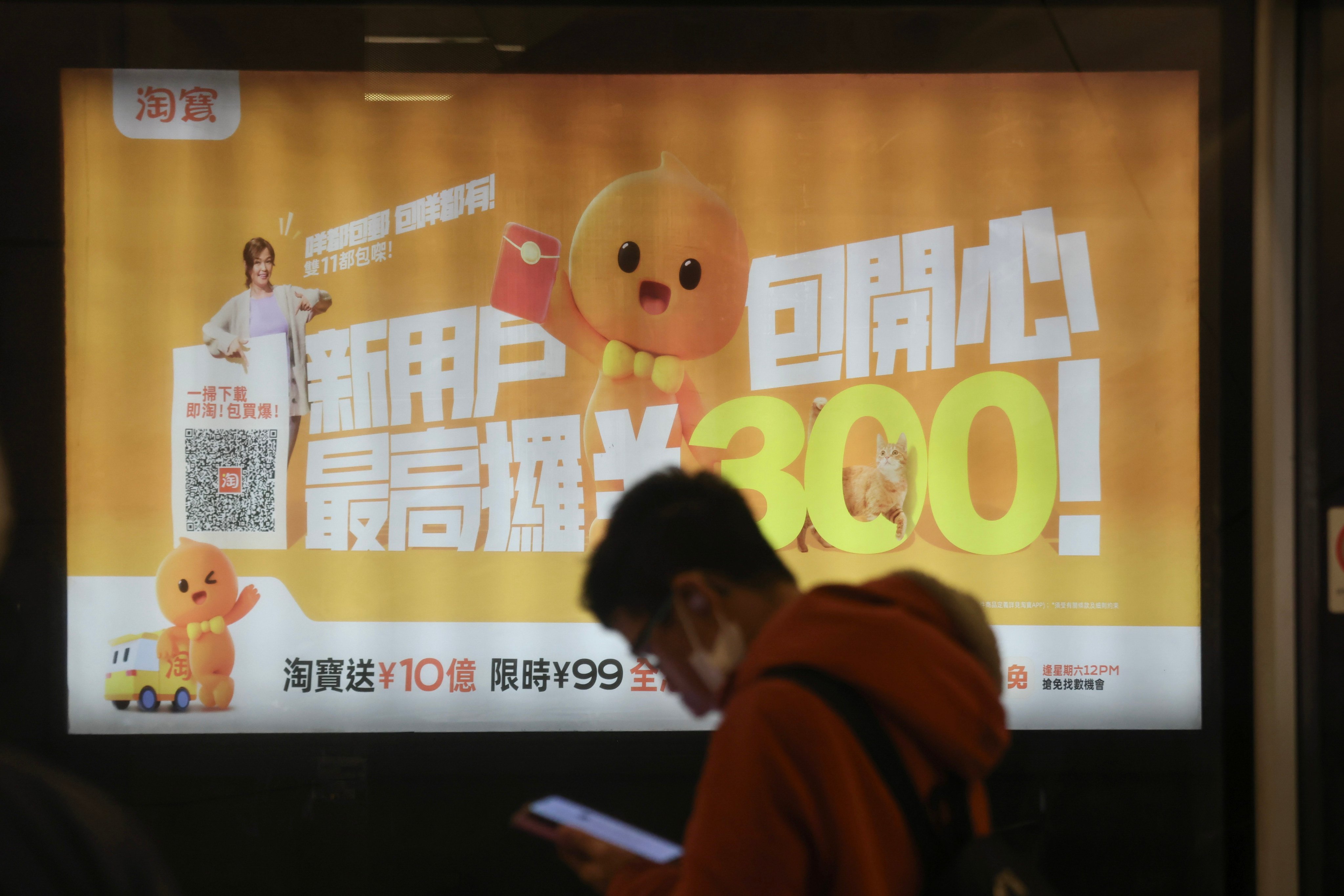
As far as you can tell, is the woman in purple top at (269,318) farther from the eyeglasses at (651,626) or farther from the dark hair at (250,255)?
the eyeglasses at (651,626)

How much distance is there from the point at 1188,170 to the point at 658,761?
7.92 feet

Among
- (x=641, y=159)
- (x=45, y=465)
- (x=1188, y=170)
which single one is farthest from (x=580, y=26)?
(x=45, y=465)

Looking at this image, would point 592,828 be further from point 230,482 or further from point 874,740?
point 230,482

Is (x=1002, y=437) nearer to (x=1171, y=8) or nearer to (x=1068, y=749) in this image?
(x=1068, y=749)

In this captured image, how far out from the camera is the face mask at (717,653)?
1189mm

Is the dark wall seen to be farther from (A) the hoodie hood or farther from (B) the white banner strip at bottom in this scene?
(A) the hoodie hood

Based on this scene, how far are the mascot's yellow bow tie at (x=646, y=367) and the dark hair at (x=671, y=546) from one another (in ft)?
3.90

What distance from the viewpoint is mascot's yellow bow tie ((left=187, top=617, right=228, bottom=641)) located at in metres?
2.38

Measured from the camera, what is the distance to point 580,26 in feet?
8.16

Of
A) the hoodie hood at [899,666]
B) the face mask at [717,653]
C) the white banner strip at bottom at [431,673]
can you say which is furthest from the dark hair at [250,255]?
the hoodie hood at [899,666]

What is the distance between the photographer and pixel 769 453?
2412 millimetres

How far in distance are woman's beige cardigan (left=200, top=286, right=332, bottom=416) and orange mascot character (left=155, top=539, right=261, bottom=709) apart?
527mm

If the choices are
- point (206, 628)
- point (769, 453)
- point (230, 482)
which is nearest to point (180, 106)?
point (230, 482)

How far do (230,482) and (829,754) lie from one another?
2.12m
